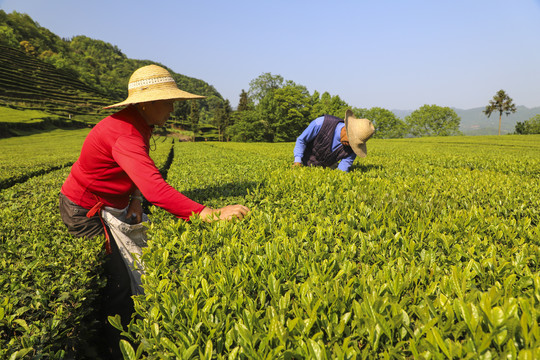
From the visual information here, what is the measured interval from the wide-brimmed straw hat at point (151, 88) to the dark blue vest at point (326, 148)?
12.3ft

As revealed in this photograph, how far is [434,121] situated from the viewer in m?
92.9

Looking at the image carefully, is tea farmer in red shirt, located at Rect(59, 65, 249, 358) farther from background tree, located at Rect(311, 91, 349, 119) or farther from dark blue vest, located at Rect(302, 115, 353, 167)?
background tree, located at Rect(311, 91, 349, 119)

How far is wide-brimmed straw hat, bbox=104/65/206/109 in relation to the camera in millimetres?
2643

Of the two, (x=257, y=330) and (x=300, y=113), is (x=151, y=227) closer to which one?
(x=257, y=330)

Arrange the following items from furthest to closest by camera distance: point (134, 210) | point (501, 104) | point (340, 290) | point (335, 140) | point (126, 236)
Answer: point (501, 104) → point (335, 140) → point (134, 210) → point (126, 236) → point (340, 290)

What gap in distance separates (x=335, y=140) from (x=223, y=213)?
408 cm

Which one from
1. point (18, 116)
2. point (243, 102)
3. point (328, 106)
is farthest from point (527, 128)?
point (18, 116)

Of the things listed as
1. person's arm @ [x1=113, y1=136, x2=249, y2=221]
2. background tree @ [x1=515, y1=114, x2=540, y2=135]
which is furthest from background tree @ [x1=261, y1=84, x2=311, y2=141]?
person's arm @ [x1=113, y1=136, x2=249, y2=221]

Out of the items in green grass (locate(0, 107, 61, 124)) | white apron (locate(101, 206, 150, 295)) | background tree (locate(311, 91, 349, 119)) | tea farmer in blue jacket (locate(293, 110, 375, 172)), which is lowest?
white apron (locate(101, 206, 150, 295))

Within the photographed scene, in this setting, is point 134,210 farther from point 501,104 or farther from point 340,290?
point 501,104

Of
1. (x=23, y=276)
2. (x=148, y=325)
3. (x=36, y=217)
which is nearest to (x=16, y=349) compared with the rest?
(x=23, y=276)

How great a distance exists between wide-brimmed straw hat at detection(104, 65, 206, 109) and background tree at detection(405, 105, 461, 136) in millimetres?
104658

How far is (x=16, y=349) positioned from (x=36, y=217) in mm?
3002

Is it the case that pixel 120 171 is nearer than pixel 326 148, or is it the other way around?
pixel 120 171
